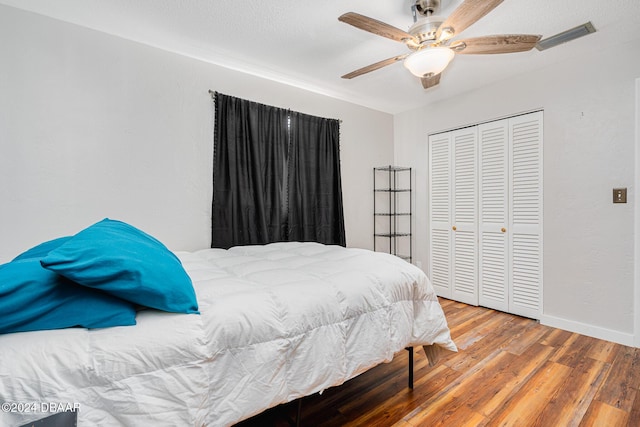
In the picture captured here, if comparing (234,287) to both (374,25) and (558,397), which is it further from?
(558,397)

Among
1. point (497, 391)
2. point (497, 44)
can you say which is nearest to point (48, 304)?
point (497, 391)

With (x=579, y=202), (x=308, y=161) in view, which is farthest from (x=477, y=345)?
(x=308, y=161)

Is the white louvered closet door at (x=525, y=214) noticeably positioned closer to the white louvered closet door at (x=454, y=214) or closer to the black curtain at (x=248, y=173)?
the white louvered closet door at (x=454, y=214)

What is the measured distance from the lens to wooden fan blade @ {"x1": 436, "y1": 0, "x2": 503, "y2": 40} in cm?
154

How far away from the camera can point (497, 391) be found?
1.86 meters

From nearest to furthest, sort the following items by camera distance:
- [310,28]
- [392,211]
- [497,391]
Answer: [497,391] < [310,28] < [392,211]

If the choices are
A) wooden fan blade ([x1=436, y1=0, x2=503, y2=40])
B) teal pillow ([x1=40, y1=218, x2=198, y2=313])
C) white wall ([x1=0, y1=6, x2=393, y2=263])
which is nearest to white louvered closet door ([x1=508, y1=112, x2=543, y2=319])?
wooden fan blade ([x1=436, y1=0, x2=503, y2=40])

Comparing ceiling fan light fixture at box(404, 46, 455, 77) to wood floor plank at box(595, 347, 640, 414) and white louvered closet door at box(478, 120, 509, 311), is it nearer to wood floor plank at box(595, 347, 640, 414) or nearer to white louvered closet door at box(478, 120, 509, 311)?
white louvered closet door at box(478, 120, 509, 311)

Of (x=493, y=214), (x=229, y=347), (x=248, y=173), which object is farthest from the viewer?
(x=493, y=214)

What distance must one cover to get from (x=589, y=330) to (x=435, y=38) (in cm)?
287

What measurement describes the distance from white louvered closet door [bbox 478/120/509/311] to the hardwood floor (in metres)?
0.81

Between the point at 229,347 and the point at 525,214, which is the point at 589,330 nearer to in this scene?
the point at 525,214

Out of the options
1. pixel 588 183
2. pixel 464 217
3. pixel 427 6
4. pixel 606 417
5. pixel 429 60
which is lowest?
pixel 606 417

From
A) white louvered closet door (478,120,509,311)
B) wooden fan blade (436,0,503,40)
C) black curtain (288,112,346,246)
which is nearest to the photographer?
→ wooden fan blade (436,0,503,40)
